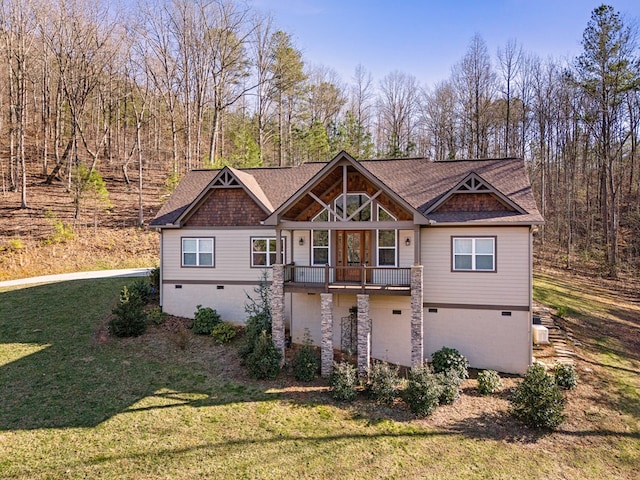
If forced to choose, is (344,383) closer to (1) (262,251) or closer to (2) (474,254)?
(2) (474,254)

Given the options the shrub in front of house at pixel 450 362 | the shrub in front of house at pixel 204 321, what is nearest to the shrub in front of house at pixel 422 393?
the shrub in front of house at pixel 450 362

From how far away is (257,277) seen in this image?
16.4 metres

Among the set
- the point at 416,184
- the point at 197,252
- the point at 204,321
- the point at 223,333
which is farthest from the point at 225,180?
the point at 416,184

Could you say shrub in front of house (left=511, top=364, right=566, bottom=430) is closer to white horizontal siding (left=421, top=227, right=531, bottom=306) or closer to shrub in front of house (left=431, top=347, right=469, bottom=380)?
shrub in front of house (left=431, top=347, right=469, bottom=380)

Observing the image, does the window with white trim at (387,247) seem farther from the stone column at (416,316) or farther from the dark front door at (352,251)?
the stone column at (416,316)

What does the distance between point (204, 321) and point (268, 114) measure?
26.0 meters

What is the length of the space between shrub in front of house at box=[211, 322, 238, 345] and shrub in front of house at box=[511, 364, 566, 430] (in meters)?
9.87

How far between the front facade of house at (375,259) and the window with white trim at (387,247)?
0.04 meters

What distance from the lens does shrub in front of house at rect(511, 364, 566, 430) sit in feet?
34.5

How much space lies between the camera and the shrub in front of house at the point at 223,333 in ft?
48.5

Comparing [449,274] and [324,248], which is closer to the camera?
[449,274]

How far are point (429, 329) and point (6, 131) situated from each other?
42796 millimetres

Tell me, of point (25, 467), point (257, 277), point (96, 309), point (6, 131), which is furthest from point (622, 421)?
point (6, 131)

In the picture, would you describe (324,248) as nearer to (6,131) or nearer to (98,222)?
(98,222)
